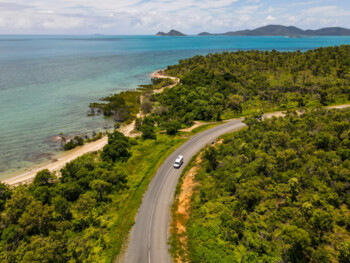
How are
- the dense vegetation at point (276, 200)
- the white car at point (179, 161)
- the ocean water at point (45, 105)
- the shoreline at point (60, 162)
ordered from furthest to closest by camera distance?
Result: the ocean water at point (45, 105), the shoreline at point (60, 162), the white car at point (179, 161), the dense vegetation at point (276, 200)

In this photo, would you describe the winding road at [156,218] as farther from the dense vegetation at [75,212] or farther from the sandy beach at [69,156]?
the sandy beach at [69,156]

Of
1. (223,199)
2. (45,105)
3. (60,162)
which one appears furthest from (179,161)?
(45,105)

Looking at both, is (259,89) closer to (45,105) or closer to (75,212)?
(75,212)

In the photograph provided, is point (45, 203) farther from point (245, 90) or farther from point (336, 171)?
point (245, 90)

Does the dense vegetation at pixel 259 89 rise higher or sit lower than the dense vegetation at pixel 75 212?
higher

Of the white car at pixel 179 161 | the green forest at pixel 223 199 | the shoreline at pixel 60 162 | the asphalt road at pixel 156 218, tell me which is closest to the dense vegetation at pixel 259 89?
the green forest at pixel 223 199

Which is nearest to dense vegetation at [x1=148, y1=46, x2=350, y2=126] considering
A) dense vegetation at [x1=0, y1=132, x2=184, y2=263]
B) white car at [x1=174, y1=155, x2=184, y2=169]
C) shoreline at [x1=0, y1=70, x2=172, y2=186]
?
shoreline at [x1=0, y1=70, x2=172, y2=186]
